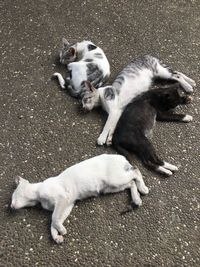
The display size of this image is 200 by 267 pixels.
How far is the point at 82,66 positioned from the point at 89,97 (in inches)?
9.2

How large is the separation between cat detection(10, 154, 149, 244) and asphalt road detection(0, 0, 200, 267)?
0.20ft

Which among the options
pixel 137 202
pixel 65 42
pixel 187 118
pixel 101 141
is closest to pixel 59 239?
pixel 137 202

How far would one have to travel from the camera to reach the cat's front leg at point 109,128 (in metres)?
2.10

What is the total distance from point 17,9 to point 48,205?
169 centimetres

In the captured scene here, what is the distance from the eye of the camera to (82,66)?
2344 mm

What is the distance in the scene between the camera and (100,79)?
2334 millimetres

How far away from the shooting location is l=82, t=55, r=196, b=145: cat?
84.7 inches

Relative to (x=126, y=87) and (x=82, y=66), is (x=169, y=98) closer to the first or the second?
(x=126, y=87)

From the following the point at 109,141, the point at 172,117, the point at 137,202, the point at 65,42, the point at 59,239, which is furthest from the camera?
the point at 65,42

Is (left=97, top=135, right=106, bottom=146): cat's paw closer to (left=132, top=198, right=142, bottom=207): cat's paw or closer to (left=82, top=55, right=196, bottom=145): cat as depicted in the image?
(left=82, top=55, right=196, bottom=145): cat

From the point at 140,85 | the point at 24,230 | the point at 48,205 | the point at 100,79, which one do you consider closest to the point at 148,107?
the point at 140,85

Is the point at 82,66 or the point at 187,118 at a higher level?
the point at 82,66

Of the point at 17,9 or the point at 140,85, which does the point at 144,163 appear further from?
the point at 17,9

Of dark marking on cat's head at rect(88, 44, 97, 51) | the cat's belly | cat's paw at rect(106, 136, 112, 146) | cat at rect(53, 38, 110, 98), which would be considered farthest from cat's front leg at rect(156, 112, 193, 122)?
dark marking on cat's head at rect(88, 44, 97, 51)
